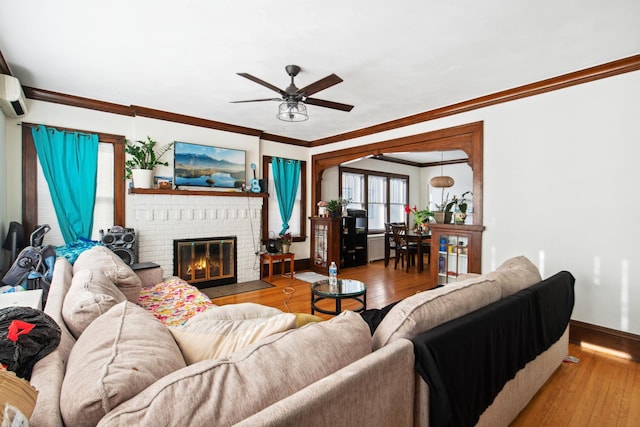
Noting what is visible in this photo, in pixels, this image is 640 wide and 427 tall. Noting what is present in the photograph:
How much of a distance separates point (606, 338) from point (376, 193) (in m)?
5.34

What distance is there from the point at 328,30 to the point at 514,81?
87.7 inches

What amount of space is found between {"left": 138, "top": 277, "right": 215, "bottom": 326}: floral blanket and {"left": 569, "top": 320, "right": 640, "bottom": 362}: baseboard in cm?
355

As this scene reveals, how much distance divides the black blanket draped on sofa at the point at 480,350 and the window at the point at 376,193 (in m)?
5.27

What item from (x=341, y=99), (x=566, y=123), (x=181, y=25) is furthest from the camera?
(x=341, y=99)

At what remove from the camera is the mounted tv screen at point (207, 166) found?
454 centimetres

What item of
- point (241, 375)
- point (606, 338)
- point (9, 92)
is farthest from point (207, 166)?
point (606, 338)

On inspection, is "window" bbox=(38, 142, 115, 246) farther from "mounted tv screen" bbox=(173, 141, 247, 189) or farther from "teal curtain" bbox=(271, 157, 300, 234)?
"teal curtain" bbox=(271, 157, 300, 234)

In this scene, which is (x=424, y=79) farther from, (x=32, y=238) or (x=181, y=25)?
(x=32, y=238)

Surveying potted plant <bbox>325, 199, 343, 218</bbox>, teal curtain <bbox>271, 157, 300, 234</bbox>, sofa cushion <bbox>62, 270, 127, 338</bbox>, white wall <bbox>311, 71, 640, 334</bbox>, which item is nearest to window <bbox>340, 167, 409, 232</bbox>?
potted plant <bbox>325, 199, 343, 218</bbox>

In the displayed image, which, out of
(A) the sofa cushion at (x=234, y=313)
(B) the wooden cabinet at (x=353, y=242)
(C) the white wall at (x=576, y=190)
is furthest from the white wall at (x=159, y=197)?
(C) the white wall at (x=576, y=190)

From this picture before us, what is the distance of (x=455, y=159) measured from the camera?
310 inches

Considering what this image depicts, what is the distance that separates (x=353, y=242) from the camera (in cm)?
658

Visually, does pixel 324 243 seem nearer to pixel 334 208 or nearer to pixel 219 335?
pixel 334 208

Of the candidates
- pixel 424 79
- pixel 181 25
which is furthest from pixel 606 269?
pixel 181 25
